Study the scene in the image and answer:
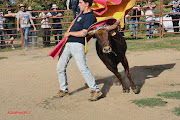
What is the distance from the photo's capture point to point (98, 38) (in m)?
5.40

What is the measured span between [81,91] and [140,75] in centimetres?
191

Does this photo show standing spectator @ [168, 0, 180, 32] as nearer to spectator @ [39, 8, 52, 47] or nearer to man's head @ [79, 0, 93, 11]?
spectator @ [39, 8, 52, 47]

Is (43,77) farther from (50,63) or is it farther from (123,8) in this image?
(123,8)

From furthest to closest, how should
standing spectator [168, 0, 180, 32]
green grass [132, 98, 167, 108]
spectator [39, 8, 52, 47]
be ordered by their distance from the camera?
standing spectator [168, 0, 180, 32] < spectator [39, 8, 52, 47] < green grass [132, 98, 167, 108]

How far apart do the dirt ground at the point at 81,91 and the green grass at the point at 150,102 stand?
0.34ft

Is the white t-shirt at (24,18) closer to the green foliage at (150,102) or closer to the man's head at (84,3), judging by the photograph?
the man's head at (84,3)

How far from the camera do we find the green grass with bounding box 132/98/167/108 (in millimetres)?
5047

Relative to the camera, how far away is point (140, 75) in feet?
24.8

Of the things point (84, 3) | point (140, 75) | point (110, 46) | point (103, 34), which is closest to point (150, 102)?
point (110, 46)

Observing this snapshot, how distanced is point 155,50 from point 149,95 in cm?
597

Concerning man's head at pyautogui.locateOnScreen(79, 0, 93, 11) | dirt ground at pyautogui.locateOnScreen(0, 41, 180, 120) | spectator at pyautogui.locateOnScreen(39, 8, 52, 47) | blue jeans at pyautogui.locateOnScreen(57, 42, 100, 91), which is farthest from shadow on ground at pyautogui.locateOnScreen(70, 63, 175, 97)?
spectator at pyautogui.locateOnScreen(39, 8, 52, 47)

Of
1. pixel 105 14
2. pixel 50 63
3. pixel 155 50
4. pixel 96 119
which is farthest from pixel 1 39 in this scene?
pixel 96 119

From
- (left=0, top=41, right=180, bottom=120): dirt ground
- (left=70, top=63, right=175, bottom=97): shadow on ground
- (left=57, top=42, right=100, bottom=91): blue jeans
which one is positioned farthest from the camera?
(left=70, top=63, right=175, bottom=97): shadow on ground

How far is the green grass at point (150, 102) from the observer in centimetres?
505
